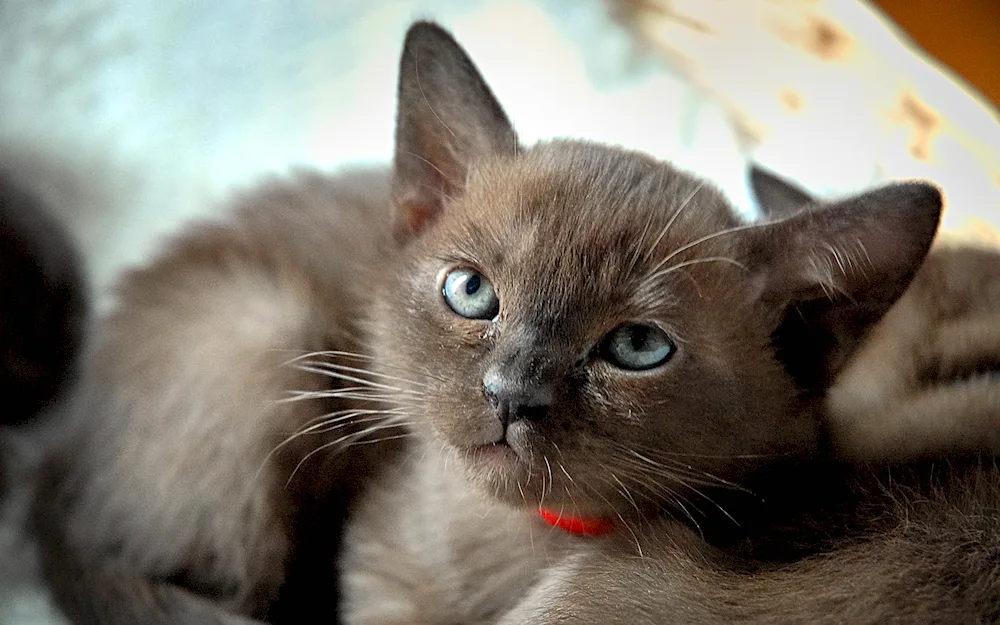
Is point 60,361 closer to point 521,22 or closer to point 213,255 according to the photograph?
point 213,255

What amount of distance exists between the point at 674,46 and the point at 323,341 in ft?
3.27

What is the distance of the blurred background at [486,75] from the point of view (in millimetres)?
1543

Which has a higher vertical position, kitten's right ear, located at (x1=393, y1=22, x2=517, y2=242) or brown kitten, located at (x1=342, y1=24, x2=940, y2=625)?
kitten's right ear, located at (x1=393, y1=22, x2=517, y2=242)

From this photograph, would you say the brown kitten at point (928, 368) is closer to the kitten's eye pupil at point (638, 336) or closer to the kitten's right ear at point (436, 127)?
the kitten's eye pupil at point (638, 336)

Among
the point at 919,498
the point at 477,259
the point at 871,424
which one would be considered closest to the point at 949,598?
the point at 919,498

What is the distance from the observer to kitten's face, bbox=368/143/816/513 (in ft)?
2.74

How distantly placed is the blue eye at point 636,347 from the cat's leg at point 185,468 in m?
0.47

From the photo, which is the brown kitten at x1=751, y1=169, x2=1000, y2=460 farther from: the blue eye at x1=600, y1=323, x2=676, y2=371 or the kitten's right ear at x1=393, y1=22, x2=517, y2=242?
the kitten's right ear at x1=393, y1=22, x2=517, y2=242

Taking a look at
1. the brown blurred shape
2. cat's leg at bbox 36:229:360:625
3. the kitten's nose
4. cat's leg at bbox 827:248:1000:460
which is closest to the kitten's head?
the kitten's nose

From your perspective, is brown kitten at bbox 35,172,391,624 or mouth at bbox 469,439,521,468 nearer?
mouth at bbox 469,439,521,468

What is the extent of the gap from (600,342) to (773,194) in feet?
1.77

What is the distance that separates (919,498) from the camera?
33.8 inches

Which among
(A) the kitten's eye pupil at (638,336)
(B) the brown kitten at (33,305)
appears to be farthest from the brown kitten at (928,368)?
(B) the brown kitten at (33,305)

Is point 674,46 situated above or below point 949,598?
above
